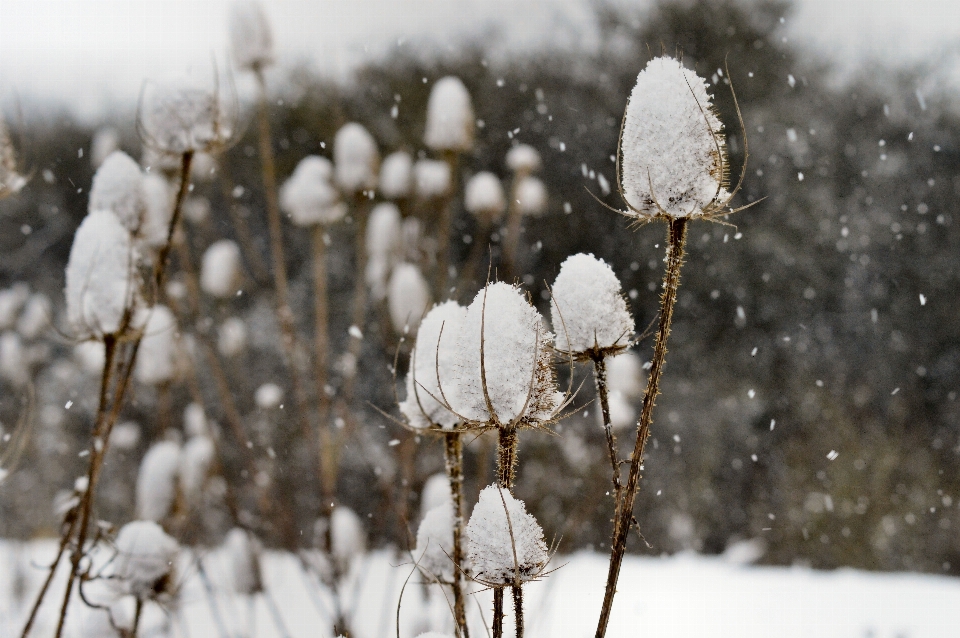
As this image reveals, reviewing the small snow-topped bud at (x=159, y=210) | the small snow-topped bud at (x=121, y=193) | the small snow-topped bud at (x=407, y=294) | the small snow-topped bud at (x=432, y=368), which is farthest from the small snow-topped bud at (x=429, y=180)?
the small snow-topped bud at (x=432, y=368)

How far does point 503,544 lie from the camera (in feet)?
2.33

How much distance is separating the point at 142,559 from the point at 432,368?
2.74 feet

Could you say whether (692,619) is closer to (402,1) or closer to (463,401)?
(463,401)

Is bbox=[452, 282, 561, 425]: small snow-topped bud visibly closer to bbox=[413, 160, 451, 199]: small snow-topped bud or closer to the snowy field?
the snowy field

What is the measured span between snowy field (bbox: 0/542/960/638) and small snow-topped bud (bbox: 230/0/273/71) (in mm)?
1787

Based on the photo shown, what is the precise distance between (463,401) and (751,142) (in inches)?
224

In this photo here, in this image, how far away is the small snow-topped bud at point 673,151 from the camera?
0.75 meters

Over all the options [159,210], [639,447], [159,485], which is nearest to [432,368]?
[639,447]

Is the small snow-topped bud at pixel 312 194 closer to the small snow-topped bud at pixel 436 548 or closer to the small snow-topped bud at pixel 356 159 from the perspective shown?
the small snow-topped bud at pixel 356 159

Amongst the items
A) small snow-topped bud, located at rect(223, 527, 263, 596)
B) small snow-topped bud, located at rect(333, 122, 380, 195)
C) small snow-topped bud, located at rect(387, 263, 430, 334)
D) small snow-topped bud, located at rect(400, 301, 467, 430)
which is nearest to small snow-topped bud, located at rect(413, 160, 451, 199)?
small snow-topped bud, located at rect(333, 122, 380, 195)

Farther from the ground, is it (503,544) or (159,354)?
(159,354)

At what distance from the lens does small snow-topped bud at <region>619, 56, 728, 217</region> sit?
0.75 metres

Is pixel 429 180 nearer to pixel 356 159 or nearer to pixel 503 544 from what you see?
pixel 356 159

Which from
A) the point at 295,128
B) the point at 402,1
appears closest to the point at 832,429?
the point at 402,1
